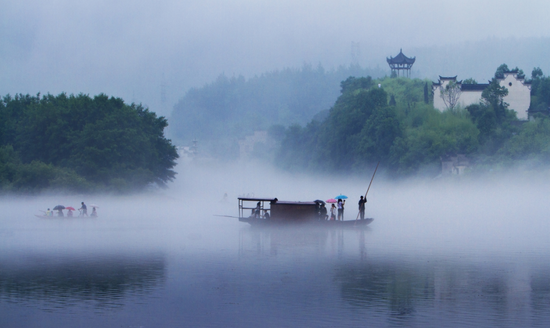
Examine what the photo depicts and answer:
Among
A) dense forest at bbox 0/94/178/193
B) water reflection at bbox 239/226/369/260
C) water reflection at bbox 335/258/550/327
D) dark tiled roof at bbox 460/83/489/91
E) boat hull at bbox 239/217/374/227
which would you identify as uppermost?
dark tiled roof at bbox 460/83/489/91

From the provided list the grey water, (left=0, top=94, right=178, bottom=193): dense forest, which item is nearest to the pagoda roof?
(left=0, top=94, right=178, bottom=193): dense forest

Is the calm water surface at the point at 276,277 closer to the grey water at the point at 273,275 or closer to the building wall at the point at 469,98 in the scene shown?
the grey water at the point at 273,275

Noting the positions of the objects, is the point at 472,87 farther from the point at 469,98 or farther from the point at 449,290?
the point at 449,290

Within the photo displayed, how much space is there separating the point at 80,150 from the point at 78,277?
5822cm

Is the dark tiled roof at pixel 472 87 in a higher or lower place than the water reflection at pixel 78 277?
higher

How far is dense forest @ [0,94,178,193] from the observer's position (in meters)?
76.9

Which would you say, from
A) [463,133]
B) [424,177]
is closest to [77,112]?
[424,177]

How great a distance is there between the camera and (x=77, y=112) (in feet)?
286

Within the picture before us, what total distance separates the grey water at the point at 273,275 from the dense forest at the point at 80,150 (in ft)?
79.6

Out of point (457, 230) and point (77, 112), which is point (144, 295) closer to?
point (457, 230)

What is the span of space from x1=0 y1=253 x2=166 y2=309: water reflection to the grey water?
0.22 feet

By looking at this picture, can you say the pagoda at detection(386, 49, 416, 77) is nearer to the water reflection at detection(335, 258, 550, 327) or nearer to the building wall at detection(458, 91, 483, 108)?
the building wall at detection(458, 91, 483, 108)

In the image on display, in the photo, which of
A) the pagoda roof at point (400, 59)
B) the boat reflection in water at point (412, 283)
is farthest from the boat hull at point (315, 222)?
the pagoda roof at point (400, 59)

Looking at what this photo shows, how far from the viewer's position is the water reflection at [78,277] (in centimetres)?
2242
